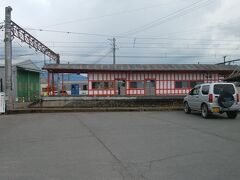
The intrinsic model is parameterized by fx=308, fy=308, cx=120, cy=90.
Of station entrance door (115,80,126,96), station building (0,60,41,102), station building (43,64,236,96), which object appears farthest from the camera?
station building (0,60,41,102)

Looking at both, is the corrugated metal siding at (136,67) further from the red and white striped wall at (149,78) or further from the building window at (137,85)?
the building window at (137,85)

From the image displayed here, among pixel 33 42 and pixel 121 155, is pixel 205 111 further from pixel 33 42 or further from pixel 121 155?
pixel 33 42

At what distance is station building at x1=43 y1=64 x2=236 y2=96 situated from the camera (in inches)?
1303

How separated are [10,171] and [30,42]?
99.6 feet

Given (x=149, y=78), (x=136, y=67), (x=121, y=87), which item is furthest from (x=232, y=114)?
(x=121, y=87)

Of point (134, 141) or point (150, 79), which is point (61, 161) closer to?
point (134, 141)

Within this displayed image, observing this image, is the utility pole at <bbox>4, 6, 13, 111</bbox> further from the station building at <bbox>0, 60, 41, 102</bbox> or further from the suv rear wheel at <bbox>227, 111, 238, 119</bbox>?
the suv rear wheel at <bbox>227, 111, 238, 119</bbox>

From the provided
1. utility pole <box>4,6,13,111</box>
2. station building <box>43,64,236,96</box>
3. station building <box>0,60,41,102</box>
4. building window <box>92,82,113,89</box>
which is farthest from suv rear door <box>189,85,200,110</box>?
station building <box>0,60,41,102</box>

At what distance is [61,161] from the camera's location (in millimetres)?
6969

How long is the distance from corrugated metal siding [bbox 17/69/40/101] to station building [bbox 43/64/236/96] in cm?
882

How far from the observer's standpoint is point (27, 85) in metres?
44.8

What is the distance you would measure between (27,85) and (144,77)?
769 inches

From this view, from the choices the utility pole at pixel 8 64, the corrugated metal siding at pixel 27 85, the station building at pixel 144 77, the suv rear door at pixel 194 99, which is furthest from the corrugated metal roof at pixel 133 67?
the suv rear door at pixel 194 99

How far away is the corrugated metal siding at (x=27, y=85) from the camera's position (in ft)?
134
